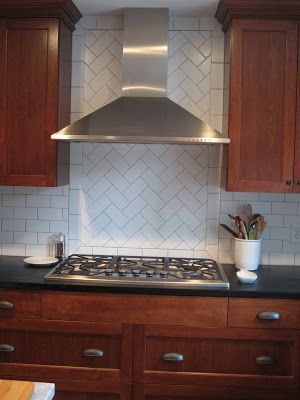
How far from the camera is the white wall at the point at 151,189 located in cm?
288

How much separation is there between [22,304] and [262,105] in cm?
171

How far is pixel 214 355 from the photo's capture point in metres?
2.35

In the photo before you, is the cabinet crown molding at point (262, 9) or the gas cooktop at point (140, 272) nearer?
the gas cooktop at point (140, 272)

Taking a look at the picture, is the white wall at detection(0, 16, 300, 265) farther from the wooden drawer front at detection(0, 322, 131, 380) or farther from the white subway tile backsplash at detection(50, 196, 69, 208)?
the wooden drawer front at detection(0, 322, 131, 380)

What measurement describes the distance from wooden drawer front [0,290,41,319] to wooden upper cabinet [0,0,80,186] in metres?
0.65

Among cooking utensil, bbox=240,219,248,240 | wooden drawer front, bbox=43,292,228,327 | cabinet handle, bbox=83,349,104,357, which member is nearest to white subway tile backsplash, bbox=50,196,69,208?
wooden drawer front, bbox=43,292,228,327

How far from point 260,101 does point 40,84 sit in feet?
4.16

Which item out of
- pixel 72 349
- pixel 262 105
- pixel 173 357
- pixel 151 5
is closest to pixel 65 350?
pixel 72 349

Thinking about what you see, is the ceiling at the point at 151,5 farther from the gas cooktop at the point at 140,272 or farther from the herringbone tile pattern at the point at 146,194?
the gas cooktop at the point at 140,272

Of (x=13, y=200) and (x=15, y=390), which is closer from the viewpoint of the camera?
(x=15, y=390)

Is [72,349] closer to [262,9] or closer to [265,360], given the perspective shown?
[265,360]

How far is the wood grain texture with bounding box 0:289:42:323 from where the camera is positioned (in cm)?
238

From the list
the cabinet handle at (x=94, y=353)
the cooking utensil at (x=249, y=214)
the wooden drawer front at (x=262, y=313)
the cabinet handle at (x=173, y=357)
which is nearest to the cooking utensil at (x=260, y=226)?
the cooking utensil at (x=249, y=214)

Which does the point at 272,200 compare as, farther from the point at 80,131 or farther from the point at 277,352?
the point at 80,131
